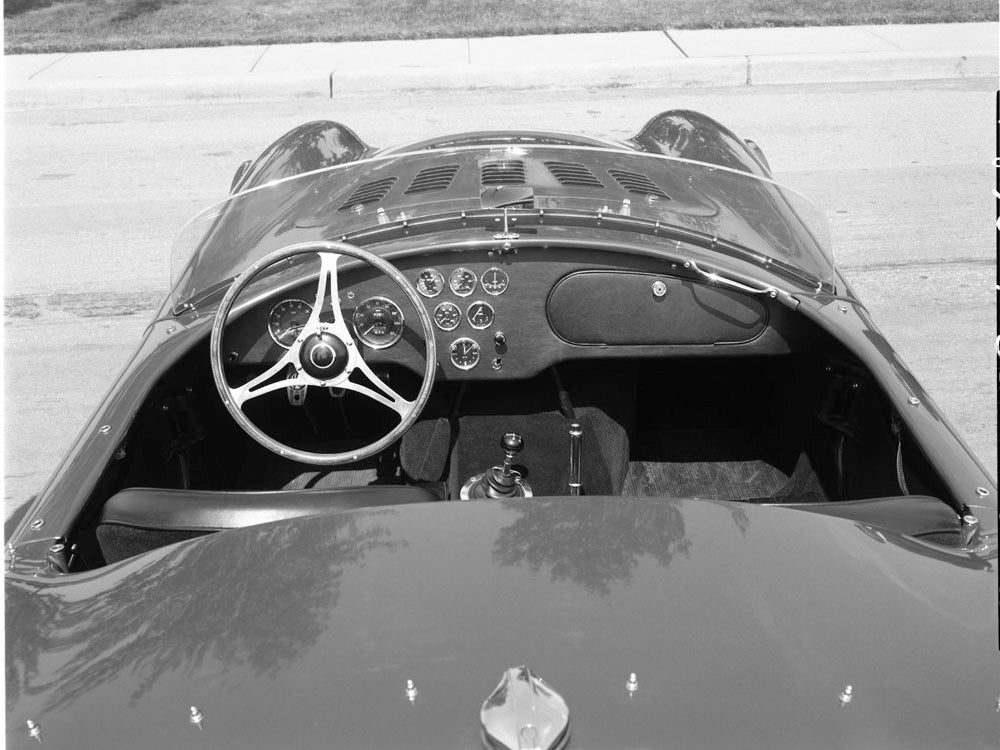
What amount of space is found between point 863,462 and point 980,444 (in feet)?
6.07

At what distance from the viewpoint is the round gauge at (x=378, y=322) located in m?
3.04

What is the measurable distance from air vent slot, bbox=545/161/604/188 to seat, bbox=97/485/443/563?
1390 mm

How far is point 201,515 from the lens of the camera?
2365 mm

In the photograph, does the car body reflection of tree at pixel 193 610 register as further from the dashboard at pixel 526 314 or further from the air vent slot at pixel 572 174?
the air vent slot at pixel 572 174

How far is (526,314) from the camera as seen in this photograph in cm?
321

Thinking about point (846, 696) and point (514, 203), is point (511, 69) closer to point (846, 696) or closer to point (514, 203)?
point (514, 203)

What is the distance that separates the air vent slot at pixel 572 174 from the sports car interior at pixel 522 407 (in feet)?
1.48

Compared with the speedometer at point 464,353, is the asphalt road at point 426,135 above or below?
below

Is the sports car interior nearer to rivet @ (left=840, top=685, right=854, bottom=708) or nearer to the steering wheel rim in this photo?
the steering wheel rim

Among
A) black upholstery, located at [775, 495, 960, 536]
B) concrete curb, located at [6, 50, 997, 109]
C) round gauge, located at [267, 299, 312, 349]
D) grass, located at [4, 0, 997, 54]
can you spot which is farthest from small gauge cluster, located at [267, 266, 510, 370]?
grass, located at [4, 0, 997, 54]

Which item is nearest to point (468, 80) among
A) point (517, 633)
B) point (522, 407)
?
point (522, 407)

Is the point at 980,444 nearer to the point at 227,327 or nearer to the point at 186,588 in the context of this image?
the point at 227,327

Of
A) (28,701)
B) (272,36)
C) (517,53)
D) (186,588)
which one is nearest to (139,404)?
(186,588)

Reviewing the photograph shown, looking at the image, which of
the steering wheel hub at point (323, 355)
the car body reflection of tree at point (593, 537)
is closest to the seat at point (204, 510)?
Answer: the car body reflection of tree at point (593, 537)
